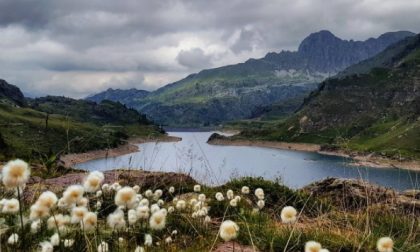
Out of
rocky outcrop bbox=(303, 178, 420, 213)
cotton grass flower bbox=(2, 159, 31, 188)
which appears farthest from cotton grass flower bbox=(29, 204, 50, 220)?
rocky outcrop bbox=(303, 178, 420, 213)

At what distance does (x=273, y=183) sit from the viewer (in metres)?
14.0

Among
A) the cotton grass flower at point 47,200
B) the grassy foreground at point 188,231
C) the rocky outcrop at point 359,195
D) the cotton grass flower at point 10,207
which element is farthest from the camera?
the rocky outcrop at point 359,195

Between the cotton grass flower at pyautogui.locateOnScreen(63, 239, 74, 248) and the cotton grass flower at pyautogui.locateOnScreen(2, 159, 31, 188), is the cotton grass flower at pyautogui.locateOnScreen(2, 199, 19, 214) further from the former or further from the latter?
the cotton grass flower at pyautogui.locateOnScreen(2, 159, 31, 188)

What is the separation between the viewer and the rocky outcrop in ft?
40.7

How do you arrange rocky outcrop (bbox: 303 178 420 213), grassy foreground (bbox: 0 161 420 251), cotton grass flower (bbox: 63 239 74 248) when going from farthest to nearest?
1. rocky outcrop (bbox: 303 178 420 213)
2. grassy foreground (bbox: 0 161 420 251)
3. cotton grass flower (bbox: 63 239 74 248)

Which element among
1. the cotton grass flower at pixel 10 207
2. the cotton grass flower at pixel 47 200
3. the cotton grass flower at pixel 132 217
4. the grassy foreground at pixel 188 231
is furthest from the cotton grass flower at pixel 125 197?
the cotton grass flower at pixel 10 207

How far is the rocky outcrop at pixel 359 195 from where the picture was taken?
12398 millimetres

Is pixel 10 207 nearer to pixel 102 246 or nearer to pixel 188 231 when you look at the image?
pixel 102 246

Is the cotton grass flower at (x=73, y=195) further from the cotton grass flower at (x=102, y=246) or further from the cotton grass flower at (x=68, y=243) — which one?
the cotton grass flower at (x=68, y=243)

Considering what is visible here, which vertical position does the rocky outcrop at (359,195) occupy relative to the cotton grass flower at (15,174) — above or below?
below

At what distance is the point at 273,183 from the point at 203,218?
6.04 m

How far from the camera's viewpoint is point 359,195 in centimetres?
1391

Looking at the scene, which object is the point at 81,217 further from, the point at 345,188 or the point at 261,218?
the point at 345,188

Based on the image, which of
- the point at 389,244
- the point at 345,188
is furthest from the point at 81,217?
the point at 345,188
